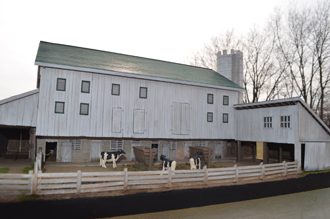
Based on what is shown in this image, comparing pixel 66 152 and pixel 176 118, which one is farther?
pixel 176 118

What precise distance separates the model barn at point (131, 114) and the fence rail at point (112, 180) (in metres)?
4.96

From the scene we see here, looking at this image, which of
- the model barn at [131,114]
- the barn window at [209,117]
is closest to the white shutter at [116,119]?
the model barn at [131,114]

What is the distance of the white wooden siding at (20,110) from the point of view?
1725 cm

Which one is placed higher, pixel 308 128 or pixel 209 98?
pixel 209 98

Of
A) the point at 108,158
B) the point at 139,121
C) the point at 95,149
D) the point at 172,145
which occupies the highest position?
the point at 139,121

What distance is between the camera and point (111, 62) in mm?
22391

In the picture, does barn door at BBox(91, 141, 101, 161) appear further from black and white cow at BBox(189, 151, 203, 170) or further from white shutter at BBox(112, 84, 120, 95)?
black and white cow at BBox(189, 151, 203, 170)

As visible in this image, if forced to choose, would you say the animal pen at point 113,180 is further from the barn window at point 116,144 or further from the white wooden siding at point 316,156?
the barn window at point 116,144

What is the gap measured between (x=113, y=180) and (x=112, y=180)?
14 centimetres

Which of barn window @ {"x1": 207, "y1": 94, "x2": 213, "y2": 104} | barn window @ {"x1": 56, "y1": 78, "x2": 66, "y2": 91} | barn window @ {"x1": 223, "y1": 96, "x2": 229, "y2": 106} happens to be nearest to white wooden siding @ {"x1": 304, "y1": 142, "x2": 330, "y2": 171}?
barn window @ {"x1": 223, "y1": 96, "x2": 229, "y2": 106}

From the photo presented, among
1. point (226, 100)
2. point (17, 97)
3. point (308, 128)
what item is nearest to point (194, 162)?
point (226, 100)

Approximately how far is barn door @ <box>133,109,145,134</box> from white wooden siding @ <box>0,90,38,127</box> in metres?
7.84

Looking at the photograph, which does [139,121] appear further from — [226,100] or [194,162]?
[226,100]

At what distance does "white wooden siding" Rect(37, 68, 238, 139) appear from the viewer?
18094mm
